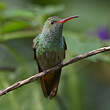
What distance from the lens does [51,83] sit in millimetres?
3562

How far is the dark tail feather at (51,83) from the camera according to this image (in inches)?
134

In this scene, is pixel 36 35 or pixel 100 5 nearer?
pixel 36 35

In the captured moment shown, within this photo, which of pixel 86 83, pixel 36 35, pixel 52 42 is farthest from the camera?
pixel 86 83

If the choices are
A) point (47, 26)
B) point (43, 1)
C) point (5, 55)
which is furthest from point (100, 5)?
point (47, 26)

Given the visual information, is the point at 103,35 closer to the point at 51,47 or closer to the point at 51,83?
the point at 51,83

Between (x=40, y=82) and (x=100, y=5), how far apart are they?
12.2 feet

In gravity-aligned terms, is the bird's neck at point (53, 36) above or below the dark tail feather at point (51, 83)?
above

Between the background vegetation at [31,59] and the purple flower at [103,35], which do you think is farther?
the purple flower at [103,35]

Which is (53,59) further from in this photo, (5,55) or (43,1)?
(43,1)

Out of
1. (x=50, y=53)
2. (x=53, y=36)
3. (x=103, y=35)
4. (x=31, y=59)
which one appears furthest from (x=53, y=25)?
(x=103, y=35)

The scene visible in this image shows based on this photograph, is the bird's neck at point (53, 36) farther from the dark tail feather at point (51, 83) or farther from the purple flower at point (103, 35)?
the purple flower at point (103, 35)

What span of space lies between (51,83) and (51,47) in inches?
14.2

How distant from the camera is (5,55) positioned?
13.8 ft

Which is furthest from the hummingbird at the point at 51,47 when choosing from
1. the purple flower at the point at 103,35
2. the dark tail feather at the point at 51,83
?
the purple flower at the point at 103,35
